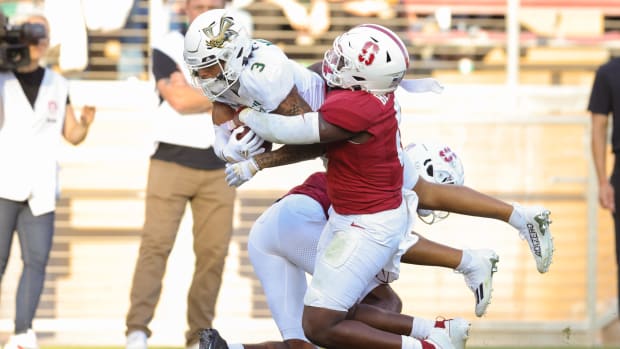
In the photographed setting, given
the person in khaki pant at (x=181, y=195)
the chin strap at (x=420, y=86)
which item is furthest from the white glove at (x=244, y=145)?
the person in khaki pant at (x=181, y=195)

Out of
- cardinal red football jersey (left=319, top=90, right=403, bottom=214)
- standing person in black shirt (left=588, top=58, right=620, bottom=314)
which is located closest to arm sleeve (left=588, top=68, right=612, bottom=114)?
standing person in black shirt (left=588, top=58, right=620, bottom=314)

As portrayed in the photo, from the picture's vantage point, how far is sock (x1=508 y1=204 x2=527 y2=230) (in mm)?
5754

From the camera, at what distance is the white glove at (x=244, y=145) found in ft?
16.6

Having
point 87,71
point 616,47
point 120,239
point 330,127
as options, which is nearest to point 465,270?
point 330,127

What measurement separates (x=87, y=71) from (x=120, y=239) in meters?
1.30

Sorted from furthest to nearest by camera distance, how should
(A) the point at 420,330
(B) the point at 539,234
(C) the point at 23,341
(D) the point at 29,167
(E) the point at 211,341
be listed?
(D) the point at 29,167
(C) the point at 23,341
(B) the point at 539,234
(A) the point at 420,330
(E) the point at 211,341

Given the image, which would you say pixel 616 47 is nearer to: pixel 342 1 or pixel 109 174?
pixel 342 1

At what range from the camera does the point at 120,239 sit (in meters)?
8.84

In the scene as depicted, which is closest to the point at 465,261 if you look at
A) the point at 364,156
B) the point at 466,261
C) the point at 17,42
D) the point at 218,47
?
the point at 466,261

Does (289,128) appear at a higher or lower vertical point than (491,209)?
higher

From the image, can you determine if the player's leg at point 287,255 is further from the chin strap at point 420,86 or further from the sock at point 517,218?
the sock at point 517,218

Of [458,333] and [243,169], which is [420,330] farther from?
[243,169]

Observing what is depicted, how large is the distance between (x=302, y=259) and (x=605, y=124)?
2669 millimetres

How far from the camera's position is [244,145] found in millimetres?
5051
